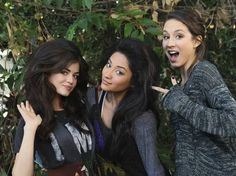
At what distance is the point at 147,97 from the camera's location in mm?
2410

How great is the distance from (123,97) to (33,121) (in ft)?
1.56

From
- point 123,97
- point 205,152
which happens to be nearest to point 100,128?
point 123,97

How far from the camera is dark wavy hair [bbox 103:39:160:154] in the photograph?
2375 mm

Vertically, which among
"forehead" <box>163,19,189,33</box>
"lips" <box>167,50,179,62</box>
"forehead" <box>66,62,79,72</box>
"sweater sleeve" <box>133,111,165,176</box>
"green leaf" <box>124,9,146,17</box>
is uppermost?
"green leaf" <box>124,9,146,17</box>

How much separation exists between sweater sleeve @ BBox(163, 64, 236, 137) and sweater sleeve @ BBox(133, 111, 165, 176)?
0.24 m

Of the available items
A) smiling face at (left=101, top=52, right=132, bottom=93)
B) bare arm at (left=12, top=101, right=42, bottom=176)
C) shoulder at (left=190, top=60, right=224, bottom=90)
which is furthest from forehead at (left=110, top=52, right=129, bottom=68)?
bare arm at (left=12, top=101, right=42, bottom=176)

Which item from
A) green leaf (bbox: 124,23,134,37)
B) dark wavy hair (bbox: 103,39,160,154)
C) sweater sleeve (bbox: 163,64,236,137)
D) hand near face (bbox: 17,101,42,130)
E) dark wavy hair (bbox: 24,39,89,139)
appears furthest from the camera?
green leaf (bbox: 124,23,134,37)

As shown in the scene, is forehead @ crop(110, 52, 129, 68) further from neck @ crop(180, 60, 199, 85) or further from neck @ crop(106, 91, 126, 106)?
neck @ crop(180, 60, 199, 85)

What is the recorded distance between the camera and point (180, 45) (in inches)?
88.1

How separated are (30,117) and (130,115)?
453mm

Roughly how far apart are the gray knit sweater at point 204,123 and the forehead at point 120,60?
0.31 m

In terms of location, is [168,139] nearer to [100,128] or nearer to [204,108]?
[100,128]

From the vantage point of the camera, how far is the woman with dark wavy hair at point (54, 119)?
2207 millimetres

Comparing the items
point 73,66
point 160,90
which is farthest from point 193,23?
point 73,66
